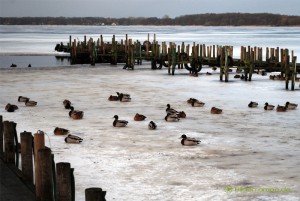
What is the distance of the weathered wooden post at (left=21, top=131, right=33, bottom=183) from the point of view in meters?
8.33

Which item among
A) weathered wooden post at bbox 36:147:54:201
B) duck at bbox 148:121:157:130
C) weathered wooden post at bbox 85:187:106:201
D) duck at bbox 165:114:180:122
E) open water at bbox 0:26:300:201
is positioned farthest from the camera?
duck at bbox 165:114:180:122

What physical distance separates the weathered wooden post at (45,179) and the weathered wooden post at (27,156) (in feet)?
3.52

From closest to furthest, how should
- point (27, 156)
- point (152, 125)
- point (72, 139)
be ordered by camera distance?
point (27, 156) < point (72, 139) < point (152, 125)

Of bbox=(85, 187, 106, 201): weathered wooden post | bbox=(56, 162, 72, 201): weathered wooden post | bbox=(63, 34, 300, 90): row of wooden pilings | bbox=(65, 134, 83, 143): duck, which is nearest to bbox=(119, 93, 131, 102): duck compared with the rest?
bbox=(65, 134, 83, 143): duck

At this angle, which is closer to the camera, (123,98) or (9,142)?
(9,142)

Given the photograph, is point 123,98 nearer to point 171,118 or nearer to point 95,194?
point 171,118

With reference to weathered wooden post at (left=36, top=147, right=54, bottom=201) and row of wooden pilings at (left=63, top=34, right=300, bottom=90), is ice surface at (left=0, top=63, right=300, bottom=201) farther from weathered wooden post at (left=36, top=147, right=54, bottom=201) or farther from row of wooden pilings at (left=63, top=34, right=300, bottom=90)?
row of wooden pilings at (left=63, top=34, right=300, bottom=90)

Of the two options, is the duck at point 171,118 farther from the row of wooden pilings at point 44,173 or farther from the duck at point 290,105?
the row of wooden pilings at point 44,173

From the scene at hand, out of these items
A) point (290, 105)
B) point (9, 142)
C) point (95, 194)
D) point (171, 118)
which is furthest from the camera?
point (290, 105)

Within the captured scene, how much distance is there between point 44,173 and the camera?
7.30 meters

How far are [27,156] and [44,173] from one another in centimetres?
119

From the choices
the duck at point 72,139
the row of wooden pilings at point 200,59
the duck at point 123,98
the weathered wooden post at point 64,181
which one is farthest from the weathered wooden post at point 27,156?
the row of wooden pilings at point 200,59

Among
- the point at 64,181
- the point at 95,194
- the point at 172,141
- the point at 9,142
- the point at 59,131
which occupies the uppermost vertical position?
the point at 95,194

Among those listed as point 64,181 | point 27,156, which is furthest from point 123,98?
point 64,181
